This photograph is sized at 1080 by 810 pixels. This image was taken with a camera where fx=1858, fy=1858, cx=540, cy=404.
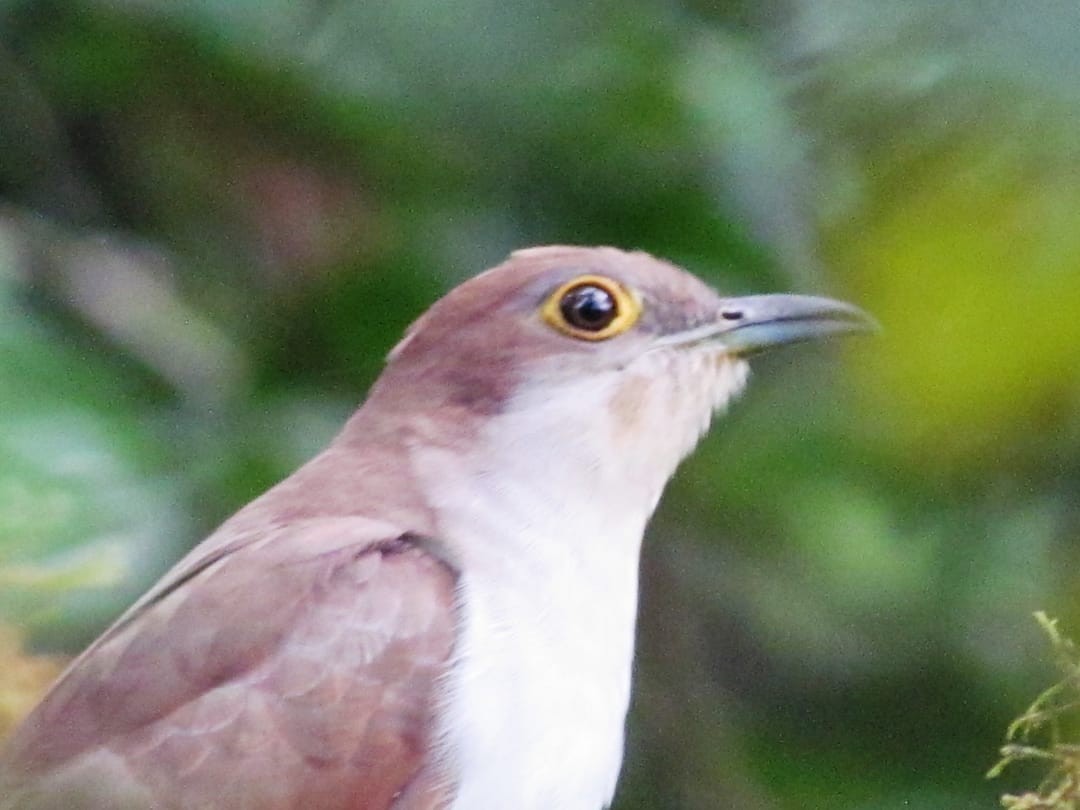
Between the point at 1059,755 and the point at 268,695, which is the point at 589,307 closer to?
the point at 268,695

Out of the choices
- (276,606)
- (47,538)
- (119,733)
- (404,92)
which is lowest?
(119,733)

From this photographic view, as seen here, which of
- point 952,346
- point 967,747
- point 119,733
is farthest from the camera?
point 967,747

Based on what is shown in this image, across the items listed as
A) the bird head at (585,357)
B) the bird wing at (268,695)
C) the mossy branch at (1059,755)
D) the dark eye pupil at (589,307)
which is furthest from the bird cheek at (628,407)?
the mossy branch at (1059,755)

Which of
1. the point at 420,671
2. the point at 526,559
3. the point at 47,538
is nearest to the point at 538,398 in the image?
the point at 526,559

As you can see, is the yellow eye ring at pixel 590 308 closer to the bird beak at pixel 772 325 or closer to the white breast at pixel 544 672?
the bird beak at pixel 772 325

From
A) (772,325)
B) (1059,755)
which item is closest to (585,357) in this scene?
(772,325)

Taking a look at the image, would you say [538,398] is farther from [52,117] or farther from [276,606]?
[52,117]

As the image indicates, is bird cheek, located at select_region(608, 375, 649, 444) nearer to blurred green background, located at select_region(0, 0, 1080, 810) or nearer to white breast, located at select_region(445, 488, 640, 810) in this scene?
white breast, located at select_region(445, 488, 640, 810)
